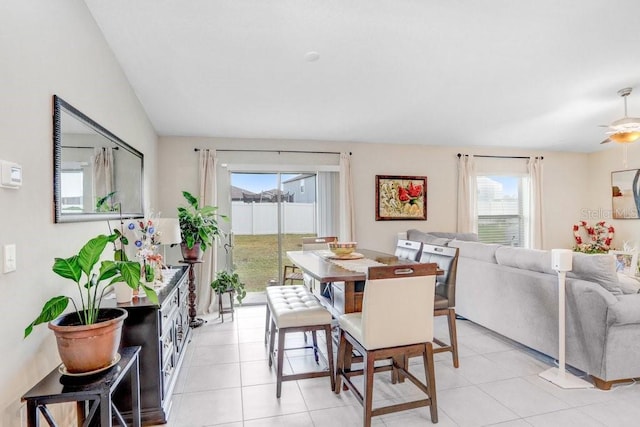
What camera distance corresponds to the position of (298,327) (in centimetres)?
252

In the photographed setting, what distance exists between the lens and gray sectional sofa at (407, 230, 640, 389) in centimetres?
245

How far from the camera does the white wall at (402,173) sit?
4.68 metres

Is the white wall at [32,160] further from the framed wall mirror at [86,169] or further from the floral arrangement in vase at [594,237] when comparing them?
the floral arrangement in vase at [594,237]

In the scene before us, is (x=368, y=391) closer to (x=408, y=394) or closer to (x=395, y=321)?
(x=395, y=321)

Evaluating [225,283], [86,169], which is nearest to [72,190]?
[86,169]

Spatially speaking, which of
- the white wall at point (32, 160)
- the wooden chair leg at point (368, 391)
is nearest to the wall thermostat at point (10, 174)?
the white wall at point (32, 160)

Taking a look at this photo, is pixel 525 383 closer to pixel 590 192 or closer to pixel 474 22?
pixel 474 22

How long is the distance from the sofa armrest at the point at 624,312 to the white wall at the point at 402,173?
308 centimetres

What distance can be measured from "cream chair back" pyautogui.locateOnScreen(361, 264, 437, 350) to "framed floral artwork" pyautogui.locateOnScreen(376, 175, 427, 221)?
10.5 ft

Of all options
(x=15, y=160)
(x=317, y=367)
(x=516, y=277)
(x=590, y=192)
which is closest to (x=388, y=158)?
(x=516, y=277)

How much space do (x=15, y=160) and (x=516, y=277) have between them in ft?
12.1

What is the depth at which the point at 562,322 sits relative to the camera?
2633 mm

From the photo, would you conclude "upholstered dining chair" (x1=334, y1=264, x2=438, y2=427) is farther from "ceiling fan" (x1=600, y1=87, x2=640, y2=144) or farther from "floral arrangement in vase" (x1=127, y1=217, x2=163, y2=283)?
"ceiling fan" (x1=600, y1=87, x2=640, y2=144)

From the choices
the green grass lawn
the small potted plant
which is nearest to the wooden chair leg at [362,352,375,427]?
the small potted plant
